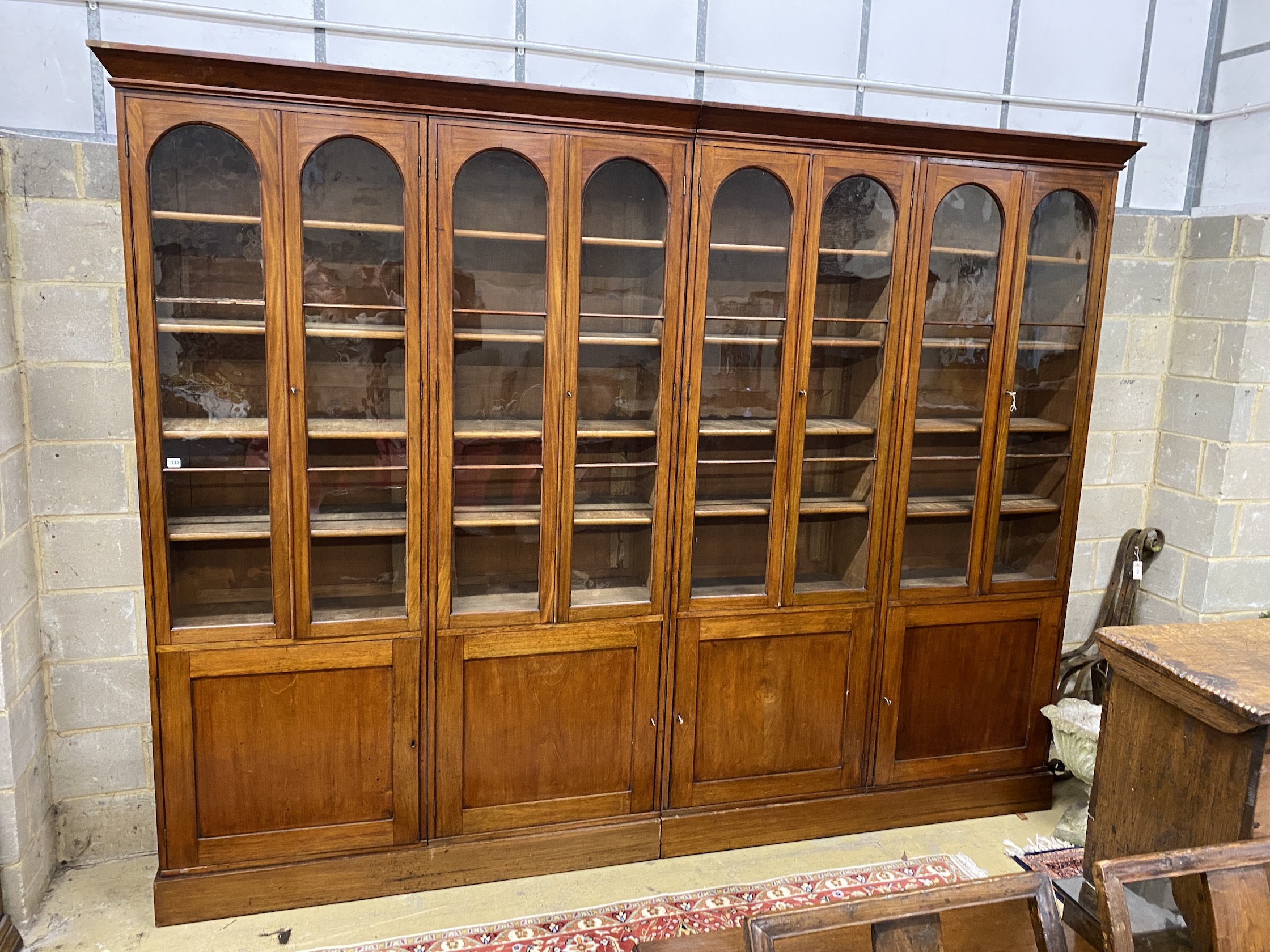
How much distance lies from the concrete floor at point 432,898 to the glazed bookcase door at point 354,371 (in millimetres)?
872

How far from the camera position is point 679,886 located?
2.97 meters

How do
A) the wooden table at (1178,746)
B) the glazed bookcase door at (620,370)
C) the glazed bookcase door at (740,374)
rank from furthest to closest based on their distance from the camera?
the glazed bookcase door at (740,374) < the glazed bookcase door at (620,370) < the wooden table at (1178,746)

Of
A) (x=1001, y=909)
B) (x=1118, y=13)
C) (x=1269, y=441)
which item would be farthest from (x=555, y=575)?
(x=1118, y=13)

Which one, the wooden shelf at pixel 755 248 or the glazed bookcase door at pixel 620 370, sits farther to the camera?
the wooden shelf at pixel 755 248

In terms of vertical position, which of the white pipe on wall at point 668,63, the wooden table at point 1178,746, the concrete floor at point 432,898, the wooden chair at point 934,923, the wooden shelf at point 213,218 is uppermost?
the white pipe on wall at point 668,63

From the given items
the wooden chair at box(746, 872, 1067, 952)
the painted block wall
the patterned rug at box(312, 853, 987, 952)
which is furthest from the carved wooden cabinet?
the wooden chair at box(746, 872, 1067, 952)

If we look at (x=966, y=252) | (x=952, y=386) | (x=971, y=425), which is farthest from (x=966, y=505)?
(x=966, y=252)

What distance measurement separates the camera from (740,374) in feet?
9.91

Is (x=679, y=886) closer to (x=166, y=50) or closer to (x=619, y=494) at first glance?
(x=619, y=494)

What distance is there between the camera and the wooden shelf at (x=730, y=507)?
305 centimetres

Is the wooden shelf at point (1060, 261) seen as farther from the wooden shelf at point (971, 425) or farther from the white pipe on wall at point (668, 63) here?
the white pipe on wall at point (668, 63)

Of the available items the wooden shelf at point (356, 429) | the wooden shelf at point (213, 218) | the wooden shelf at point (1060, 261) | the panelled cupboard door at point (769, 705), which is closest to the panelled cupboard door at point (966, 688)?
the panelled cupboard door at point (769, 705)

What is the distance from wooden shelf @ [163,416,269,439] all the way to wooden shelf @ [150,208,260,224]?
0.54 meters

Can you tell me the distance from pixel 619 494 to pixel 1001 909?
190cm
